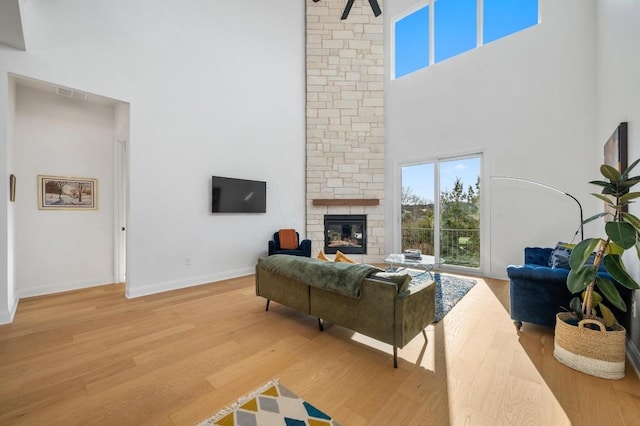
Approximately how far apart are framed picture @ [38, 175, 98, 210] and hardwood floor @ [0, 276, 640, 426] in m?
1.43

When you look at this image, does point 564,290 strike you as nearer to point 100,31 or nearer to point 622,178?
point 622,178

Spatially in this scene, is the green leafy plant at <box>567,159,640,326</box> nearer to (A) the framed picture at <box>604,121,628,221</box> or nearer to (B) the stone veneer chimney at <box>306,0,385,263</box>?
(A) the framed picture at <box>604,121,628,221</box>

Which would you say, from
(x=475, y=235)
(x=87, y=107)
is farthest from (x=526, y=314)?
(x=87, y=107)

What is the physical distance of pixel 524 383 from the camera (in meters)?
1.81

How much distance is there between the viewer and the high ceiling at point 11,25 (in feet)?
7.14

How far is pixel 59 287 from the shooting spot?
3719 millimetres

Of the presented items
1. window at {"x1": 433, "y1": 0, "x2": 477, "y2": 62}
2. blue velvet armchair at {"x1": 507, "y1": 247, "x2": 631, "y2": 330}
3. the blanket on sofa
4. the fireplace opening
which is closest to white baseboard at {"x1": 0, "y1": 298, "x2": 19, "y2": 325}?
the blanket on sofa

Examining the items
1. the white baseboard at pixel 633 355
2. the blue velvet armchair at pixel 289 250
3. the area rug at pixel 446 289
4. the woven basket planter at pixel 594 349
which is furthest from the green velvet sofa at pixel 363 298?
the blue velvet armchair at pixel 289 250

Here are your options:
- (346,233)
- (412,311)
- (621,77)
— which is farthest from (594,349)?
(346,233)

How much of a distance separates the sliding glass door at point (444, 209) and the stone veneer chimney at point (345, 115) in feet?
2.17

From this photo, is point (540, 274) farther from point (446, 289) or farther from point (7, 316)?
point (7, 316)

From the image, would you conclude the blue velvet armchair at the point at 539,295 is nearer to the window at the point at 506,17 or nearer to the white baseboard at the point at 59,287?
the window at the point at 506,17

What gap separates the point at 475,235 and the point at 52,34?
263 inches

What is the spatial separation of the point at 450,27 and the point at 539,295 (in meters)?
5.33
